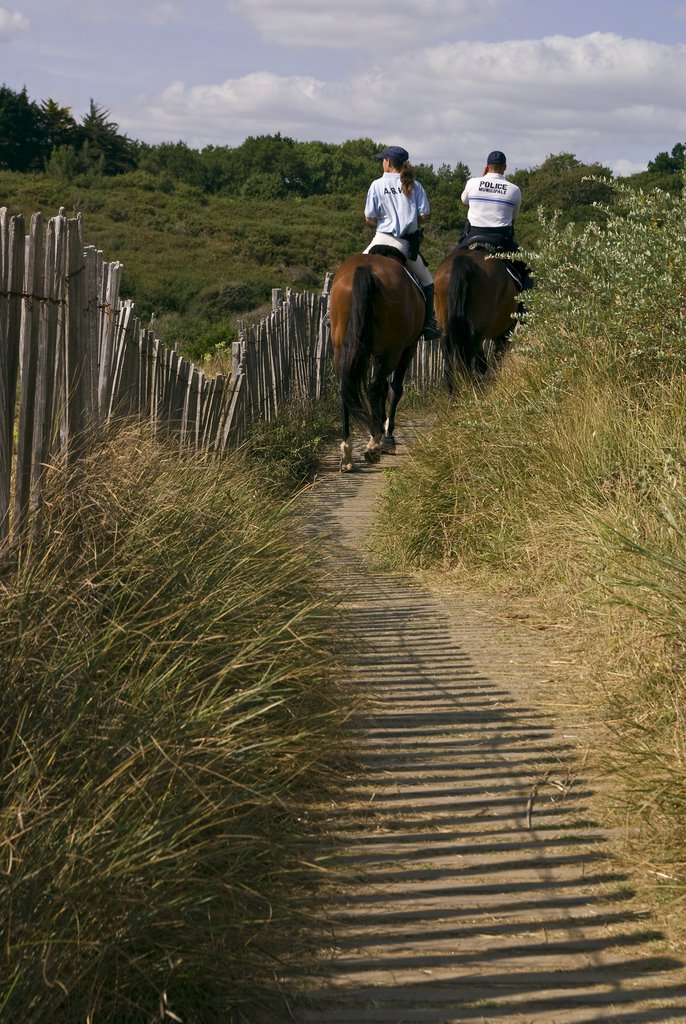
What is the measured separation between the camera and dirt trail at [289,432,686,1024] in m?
2.94

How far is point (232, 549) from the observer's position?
4949 millimetres

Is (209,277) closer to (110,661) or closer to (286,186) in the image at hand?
(286,186)

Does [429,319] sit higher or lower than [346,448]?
higher

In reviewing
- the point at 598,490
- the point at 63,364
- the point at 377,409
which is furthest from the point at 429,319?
the point at 63,364

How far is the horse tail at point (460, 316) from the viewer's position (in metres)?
11.4

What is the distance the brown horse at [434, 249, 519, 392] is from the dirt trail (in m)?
6.20

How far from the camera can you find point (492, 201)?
12008 mm

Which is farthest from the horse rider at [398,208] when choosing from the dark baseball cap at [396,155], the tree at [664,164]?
the tree at [664,164]

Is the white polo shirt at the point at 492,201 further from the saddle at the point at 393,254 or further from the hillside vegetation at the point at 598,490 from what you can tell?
the hillside vegetation at the point at 598,490

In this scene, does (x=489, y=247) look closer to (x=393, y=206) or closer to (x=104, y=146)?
(x=393, y=206)

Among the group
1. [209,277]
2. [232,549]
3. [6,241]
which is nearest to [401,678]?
[232,549]

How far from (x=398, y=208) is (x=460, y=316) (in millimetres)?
1078

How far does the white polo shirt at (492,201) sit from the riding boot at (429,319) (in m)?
0.79

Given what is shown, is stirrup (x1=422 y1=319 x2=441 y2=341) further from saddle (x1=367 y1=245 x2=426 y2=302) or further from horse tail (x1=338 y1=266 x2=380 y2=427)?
horse tail (x1=338 y1=266 x2=380 y2=427)
